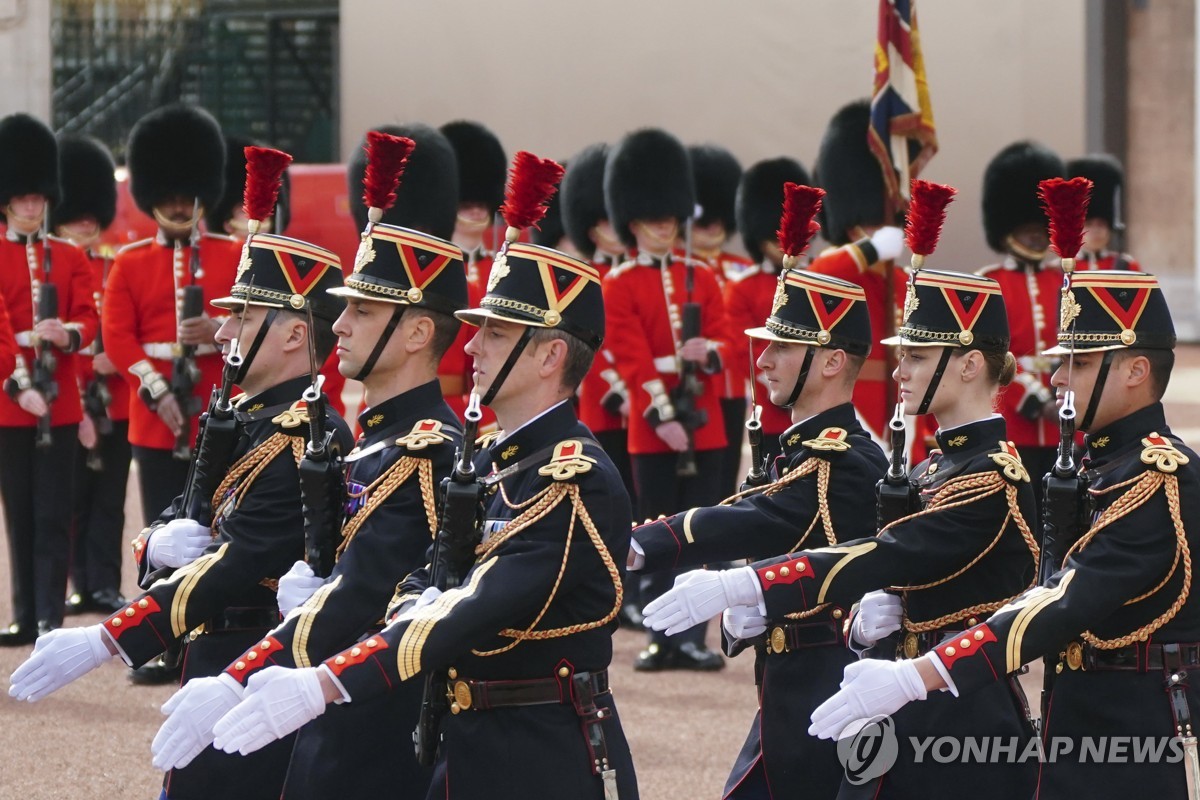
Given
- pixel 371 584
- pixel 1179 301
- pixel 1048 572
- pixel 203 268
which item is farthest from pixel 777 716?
pixel 1179 301

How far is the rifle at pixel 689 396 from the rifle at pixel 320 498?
12.4 feet

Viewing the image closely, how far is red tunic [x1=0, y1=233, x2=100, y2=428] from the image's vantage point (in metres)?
7.16

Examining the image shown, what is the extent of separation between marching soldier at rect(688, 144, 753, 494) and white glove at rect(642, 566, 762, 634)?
454 cm

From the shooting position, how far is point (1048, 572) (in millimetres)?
3623

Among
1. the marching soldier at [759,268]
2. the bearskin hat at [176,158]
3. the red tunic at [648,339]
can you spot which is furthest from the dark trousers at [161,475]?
the marching soldier at [759,268]

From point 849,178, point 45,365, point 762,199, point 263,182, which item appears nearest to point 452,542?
point 263,182

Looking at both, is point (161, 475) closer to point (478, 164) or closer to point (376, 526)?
point (478, 164)

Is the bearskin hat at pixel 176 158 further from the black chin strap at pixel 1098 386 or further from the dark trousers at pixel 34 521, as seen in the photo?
the black chin strap at pixel 1098 386

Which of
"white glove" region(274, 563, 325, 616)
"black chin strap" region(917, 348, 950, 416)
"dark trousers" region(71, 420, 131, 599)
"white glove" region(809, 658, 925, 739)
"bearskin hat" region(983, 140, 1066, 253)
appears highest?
"bearskin hat" region(983, 140, 1066, 253)

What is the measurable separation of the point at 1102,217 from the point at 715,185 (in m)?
2.27

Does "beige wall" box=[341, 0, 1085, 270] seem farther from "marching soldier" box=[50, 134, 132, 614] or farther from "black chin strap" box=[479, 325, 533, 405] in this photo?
"black chin strap" box=[479, 325, 533, 405]

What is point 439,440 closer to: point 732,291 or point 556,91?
point 732,291

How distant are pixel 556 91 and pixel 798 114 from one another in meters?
2.03

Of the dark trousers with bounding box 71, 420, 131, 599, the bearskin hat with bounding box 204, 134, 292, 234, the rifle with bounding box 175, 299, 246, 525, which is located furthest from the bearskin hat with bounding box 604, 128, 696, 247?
the rifle with bounding box 175, 299, 246, 525
